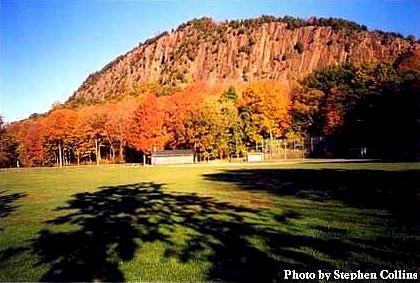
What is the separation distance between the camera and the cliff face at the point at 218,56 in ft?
269

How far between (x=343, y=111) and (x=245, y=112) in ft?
38.2

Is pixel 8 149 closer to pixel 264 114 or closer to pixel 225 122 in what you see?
pixel 225 122

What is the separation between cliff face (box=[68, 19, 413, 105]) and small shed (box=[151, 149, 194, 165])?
90.7ft

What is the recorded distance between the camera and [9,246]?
862 cm

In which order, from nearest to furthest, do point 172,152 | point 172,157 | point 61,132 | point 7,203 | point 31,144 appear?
point 7,203
point 172,157
point 172,152
point 31,144
point 61,132

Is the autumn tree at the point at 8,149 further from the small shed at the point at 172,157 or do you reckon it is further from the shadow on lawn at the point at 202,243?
the shadow on lawn at the point at 202,243

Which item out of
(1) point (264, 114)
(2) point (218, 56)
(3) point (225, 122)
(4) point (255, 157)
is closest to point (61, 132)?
(3) point (225, 122)

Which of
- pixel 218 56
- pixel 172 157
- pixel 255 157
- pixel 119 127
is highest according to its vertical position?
pixel 218 56

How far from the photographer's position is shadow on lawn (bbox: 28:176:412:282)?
6.29 metres

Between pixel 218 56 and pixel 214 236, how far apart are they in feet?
328

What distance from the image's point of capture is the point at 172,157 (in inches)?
2132

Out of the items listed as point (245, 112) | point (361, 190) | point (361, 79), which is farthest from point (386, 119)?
point (361, 190)

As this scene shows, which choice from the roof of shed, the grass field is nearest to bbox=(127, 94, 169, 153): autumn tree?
the roof of shed

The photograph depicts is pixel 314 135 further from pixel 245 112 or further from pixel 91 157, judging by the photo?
pixel 91 157
